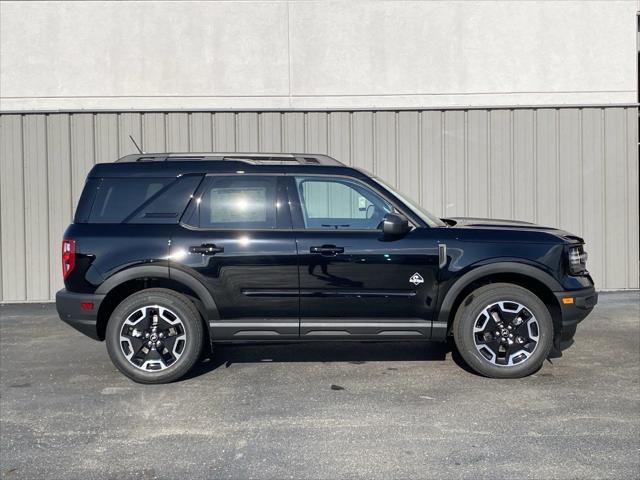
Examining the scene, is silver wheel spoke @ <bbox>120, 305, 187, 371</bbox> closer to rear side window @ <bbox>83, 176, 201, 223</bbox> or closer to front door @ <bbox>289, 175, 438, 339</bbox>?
rear side window @ <bbox>83, 176, 201, 223</bbox>

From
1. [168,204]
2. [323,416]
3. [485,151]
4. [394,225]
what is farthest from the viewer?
[485,151]

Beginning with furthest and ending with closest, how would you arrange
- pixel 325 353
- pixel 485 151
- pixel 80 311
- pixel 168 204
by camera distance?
pixel 485 151 < pixel 325 353 < pixel 168 204 < pixel 80 311

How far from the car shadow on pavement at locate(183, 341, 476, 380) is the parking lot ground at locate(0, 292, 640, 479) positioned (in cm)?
2

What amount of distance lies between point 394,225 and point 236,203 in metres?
1.36

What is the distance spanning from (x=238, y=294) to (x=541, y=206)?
20.2 ft

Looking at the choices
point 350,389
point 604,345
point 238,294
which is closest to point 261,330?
point 238,294

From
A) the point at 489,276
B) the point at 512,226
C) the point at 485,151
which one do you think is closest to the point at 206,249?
the point at 489,276

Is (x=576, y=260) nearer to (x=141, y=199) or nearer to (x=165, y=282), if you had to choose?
(x=165, y=282)

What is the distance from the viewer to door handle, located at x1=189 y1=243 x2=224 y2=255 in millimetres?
5645

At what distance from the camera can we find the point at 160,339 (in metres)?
5.69

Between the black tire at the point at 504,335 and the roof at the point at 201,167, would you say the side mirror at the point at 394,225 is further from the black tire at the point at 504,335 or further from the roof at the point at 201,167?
the black tire at the point at 504,335

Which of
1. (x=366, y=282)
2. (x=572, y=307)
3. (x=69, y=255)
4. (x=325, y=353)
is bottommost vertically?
(x=325, y=353)

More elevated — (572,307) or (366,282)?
(366,282)

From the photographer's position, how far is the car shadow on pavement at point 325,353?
6410mm
